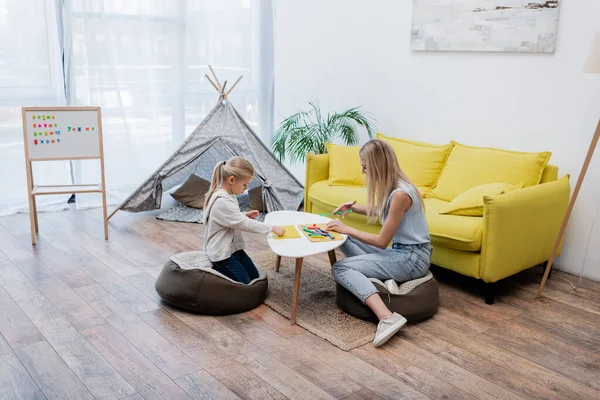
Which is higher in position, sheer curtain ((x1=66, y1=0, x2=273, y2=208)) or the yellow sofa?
sheer curtain ((x1=66, y1=0, x2=273, y2=208))

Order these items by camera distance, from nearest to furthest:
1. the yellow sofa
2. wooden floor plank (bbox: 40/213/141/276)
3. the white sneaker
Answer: the white sneaker, the yellow sofa, wooden floor plank (bbox: 40/213/141/276)

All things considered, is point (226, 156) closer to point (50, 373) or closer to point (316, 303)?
point (316, 303)

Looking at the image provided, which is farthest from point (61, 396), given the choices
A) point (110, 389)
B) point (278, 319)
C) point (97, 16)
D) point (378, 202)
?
point (97, 16)

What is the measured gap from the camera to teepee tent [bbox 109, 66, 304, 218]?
459cm

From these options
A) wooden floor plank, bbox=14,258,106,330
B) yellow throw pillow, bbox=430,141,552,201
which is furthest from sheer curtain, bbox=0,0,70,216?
yellow throw pillow, bbox=430,141,552,201

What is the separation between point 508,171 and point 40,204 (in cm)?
359

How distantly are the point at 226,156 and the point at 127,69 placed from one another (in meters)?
1.10

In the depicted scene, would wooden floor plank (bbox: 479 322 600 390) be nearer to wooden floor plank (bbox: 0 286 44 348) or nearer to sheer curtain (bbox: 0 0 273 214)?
wooden floor plank (bbox: 0 286 44 348)

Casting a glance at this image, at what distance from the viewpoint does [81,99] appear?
4879mm

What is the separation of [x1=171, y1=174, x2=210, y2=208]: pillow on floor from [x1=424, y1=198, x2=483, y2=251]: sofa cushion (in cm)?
219

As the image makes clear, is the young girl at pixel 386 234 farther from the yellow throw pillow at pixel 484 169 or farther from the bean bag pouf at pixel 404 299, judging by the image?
the yellow throw pillow at pixel 484 169

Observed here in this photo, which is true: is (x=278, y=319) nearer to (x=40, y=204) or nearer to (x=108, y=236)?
(x=108, y=236)

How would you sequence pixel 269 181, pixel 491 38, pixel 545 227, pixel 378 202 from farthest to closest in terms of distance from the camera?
pixel 269 181 < pixel 491 38 < pixel 545 227 < pixel 378 202

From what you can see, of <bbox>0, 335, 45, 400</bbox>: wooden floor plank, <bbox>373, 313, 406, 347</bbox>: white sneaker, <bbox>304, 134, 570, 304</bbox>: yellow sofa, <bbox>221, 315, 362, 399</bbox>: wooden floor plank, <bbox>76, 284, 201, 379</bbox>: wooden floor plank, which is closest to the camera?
<bbox>0, 335, 45, 400</bbox>: wooden floor plank
